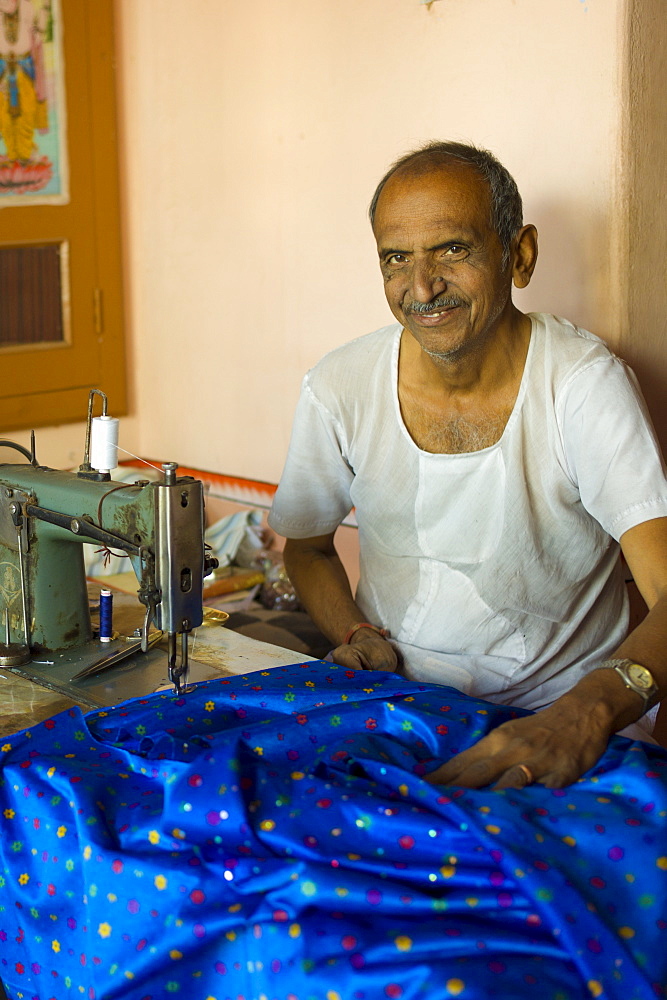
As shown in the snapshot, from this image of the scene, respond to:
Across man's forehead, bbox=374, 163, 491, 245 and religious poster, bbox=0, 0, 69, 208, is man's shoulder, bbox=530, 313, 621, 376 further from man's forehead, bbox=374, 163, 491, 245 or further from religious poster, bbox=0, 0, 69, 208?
religious poster, bbox=0, 0, 69, 208

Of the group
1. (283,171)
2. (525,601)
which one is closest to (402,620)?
(525,601)

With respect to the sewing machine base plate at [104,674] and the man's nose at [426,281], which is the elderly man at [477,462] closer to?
the man's nose at [426,281]

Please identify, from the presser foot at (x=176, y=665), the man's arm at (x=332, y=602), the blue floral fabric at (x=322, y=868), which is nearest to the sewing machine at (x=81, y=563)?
the presser foot at (x=176, y=665)

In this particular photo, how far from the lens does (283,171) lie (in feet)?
10.4

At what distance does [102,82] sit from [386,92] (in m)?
1.28

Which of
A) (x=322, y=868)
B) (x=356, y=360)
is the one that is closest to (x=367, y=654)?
(x=356, y=360)

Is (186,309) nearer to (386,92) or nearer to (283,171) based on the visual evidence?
(283,171)

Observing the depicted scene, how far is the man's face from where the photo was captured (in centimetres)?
194

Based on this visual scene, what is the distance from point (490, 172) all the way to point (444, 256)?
177mm

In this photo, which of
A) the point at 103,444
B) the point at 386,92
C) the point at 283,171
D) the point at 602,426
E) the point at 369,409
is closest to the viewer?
the point at 103,444

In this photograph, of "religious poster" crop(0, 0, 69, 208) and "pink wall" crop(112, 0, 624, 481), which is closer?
"pink wall" crop(112, 0, 624, 481)

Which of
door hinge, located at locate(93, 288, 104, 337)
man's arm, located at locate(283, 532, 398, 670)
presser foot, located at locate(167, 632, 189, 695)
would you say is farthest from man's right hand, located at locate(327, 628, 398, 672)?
door hinge, located at locate(93, 288, 104, 337)

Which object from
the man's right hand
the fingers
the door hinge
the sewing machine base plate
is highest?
the door hinge

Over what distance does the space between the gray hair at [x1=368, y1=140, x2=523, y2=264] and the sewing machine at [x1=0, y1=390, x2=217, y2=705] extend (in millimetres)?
752
